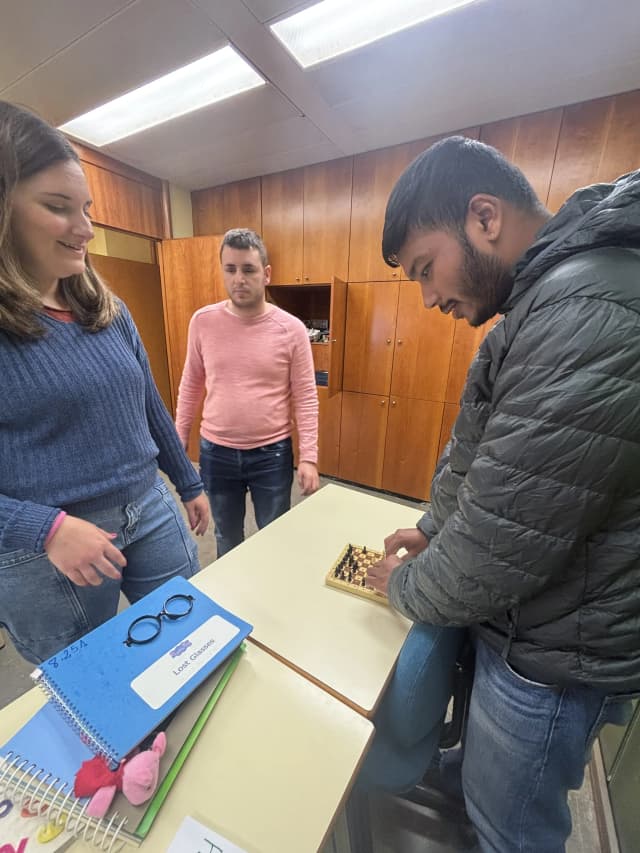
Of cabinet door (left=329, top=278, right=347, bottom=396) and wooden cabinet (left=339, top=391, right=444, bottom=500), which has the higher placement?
cabinet door (left=329, top=278, right=347, bottom=396)

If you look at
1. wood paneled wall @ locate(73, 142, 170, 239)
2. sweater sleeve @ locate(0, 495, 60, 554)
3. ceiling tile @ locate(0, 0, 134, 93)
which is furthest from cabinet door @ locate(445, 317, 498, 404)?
wood paneled wall @ locate(73, 142, 170, 239)

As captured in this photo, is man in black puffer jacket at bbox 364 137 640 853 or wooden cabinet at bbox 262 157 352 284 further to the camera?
wooden cabinet at bbox 262 157 352 284

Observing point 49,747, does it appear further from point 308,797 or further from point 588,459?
point 588,459

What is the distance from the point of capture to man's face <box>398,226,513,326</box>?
63 centimetres

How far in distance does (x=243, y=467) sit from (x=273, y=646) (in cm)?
90

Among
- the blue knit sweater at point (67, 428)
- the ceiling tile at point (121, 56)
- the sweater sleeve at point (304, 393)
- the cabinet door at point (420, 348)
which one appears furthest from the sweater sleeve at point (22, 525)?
the cabinet door at point (420, 348)

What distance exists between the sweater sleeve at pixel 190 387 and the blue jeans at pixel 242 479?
13 centimetres

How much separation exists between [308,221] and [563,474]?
3.05 m

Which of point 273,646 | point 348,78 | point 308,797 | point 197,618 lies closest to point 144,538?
point 197,618

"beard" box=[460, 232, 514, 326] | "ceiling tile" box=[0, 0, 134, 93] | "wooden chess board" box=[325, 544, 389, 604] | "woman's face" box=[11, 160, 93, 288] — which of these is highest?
"ceiling tile" box=[0, 0, 134, 93]

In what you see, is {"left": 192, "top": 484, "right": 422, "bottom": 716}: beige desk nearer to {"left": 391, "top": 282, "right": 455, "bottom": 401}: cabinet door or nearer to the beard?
the beard

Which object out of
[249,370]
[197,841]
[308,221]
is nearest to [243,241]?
[249,370]

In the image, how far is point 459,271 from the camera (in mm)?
653

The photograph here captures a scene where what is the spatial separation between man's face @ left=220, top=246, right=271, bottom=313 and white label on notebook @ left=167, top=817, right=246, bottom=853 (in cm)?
141
